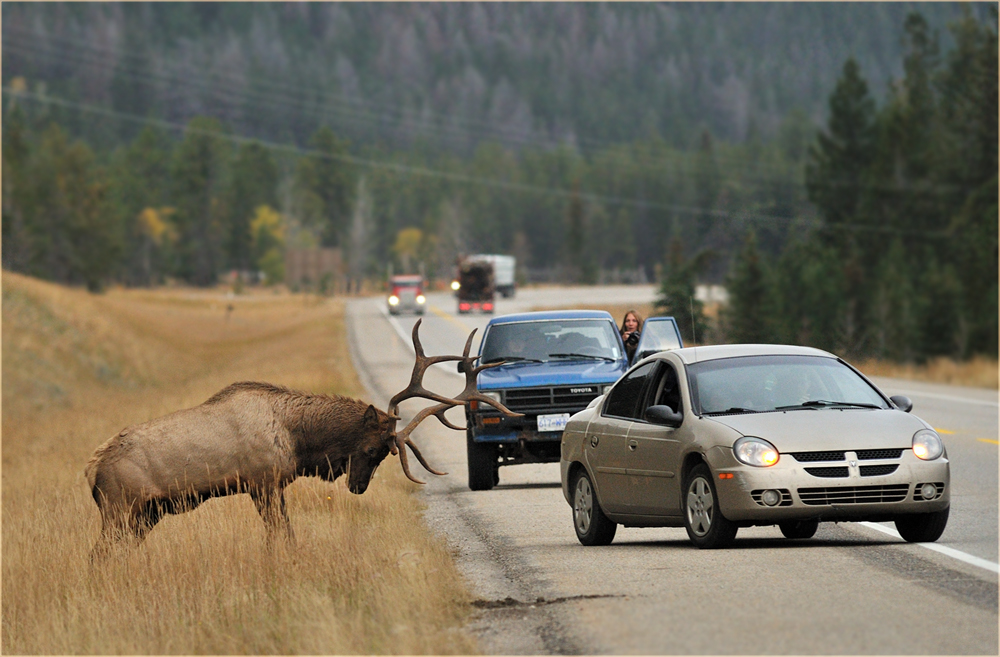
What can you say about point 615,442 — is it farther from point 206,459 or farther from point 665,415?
point 206,459

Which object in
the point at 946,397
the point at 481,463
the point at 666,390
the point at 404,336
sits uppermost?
the point at 666,390

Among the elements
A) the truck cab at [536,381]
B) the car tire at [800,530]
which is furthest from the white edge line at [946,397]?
the car tire at [800,530]

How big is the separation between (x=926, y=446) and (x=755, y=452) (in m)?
1.28

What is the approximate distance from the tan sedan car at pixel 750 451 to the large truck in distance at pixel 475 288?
71.8 m

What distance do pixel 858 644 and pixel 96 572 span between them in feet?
21.7

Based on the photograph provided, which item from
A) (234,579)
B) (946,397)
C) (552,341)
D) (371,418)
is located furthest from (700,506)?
(946,397)

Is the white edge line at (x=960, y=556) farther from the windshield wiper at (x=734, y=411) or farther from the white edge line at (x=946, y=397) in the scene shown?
the white edge line at (x=946, y=397)

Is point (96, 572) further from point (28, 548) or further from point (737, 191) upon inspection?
point (737, 191)

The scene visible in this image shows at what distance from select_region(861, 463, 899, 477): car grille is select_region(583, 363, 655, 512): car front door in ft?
6.40

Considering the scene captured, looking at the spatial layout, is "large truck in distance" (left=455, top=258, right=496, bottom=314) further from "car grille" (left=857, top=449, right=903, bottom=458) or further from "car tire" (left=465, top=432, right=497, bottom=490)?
"car grille" (left=857, top=449, right=903, bottom=458)

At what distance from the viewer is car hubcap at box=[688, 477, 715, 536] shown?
10.6 m

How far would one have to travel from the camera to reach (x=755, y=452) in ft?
33.8

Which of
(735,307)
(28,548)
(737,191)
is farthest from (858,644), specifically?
(737,191)

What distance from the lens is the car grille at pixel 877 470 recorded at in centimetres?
1027
